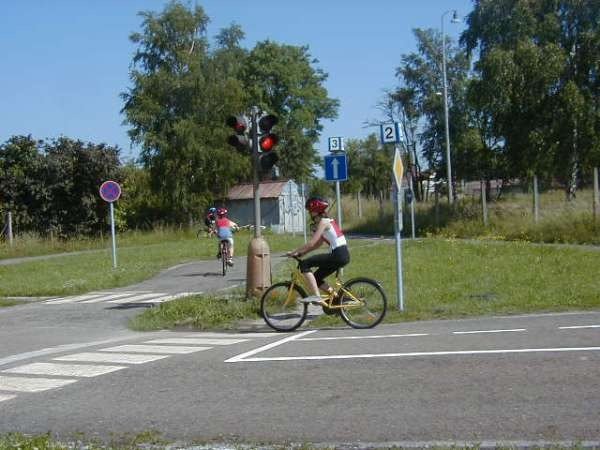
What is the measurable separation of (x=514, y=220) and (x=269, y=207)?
2750cm

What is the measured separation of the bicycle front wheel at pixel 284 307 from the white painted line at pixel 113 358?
2463 mm

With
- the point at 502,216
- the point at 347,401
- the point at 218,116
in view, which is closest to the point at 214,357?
the point at 347,401

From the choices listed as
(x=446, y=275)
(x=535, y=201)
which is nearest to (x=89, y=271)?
(x=446, y=275)

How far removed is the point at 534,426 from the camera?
18.2 ft

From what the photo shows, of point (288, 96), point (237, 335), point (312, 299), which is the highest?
point (288, 96)

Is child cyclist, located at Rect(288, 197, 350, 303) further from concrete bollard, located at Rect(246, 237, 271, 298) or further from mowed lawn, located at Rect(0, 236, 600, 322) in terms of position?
concrete bollard, located at Rect(246, 237, 271, 298)

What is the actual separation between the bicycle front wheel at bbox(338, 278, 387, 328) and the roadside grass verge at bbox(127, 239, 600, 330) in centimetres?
49

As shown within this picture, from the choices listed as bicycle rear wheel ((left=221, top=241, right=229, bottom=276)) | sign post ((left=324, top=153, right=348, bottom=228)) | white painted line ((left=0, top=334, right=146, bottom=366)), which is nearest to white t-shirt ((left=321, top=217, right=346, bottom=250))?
white painted line ((left=0, top=334, right=146, bottom=366))

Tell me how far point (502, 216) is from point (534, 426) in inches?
1066

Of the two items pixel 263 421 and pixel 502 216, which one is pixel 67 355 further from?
pixel 502 216

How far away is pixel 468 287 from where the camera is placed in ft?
48.6

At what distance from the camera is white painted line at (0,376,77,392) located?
773 cm

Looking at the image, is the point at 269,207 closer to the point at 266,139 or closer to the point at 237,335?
the point at 266,139

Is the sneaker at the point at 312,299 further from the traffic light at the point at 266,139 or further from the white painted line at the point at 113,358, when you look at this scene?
the traffic light at the point at 266,139
